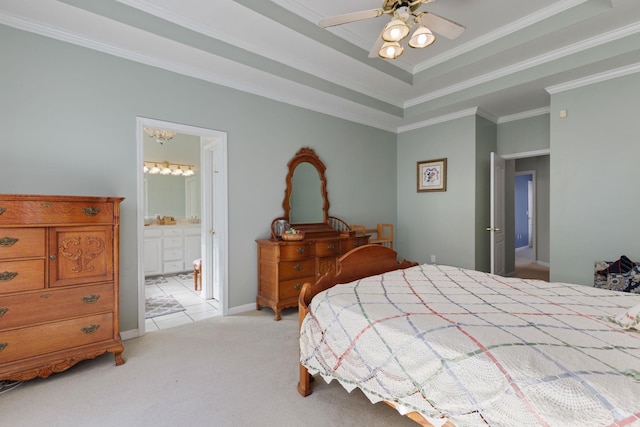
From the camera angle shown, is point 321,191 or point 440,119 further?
point 440,119

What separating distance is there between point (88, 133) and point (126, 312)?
66.9 inches

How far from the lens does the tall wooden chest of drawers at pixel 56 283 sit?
2002 mm

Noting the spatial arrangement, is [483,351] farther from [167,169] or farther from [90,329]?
[167,169]

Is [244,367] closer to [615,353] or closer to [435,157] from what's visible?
[615,353]

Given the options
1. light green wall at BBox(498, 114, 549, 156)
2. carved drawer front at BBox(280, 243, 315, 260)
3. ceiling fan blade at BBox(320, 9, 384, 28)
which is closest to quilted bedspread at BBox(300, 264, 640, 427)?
carved drawer front at BBox(280, 243, 315, 260)

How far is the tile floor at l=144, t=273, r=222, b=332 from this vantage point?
3.30 m

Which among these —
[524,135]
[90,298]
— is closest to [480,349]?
[90,298]

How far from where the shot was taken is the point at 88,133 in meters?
2.65

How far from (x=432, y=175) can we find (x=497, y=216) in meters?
1.17

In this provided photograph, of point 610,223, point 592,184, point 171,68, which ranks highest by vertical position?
point 171,68

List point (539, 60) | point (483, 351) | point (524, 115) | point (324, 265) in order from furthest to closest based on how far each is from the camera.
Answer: point (524, 115), point (324, 265), point (539, 60), point (483, 351)

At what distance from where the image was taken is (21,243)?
80.2 inches

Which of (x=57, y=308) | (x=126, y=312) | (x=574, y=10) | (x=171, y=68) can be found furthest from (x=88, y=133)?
(x=574, y=10)

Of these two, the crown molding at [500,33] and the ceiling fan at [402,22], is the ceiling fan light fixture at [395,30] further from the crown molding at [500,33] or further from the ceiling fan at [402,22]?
the crown molding at [500,33]
